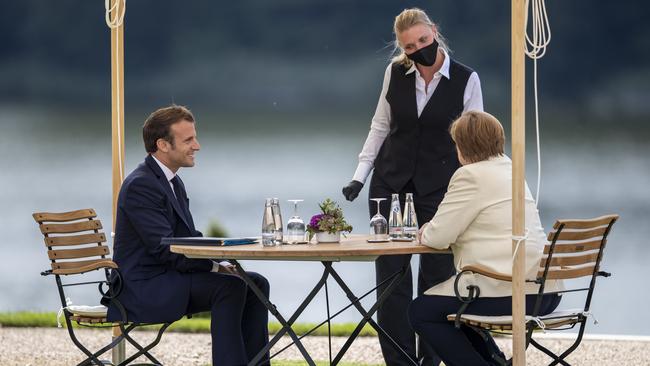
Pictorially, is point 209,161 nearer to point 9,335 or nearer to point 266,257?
point 9,335

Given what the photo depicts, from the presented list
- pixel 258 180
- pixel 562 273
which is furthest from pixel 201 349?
pixel 258 180

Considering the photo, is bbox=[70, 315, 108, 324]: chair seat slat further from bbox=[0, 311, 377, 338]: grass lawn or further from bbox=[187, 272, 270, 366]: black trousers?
bbox=[0, 311, 377, 338]: grass lawn

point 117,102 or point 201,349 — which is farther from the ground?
point 117,102

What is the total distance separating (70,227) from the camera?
4570 millimetres

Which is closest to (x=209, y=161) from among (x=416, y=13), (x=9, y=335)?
(x=9, y=335)

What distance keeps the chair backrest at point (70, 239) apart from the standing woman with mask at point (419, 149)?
1103mm

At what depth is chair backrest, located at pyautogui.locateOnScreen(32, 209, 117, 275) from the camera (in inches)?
172

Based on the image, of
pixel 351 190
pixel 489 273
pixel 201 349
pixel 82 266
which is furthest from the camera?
pixel 201 349

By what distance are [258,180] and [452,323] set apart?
5859 millimetres

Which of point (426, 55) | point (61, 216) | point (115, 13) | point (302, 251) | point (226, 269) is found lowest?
point (226, 269)

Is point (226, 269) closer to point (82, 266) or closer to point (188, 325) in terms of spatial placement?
point (82, 266)

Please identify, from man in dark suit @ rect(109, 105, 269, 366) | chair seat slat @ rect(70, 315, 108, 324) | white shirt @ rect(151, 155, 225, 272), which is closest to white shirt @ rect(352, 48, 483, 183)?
white shirt @ rect(151, 155, 225, 272)

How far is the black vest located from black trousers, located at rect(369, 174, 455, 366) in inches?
1.9

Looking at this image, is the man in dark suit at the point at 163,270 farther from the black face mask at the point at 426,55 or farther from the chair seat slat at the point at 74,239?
the black face mask at the point at 426,55
